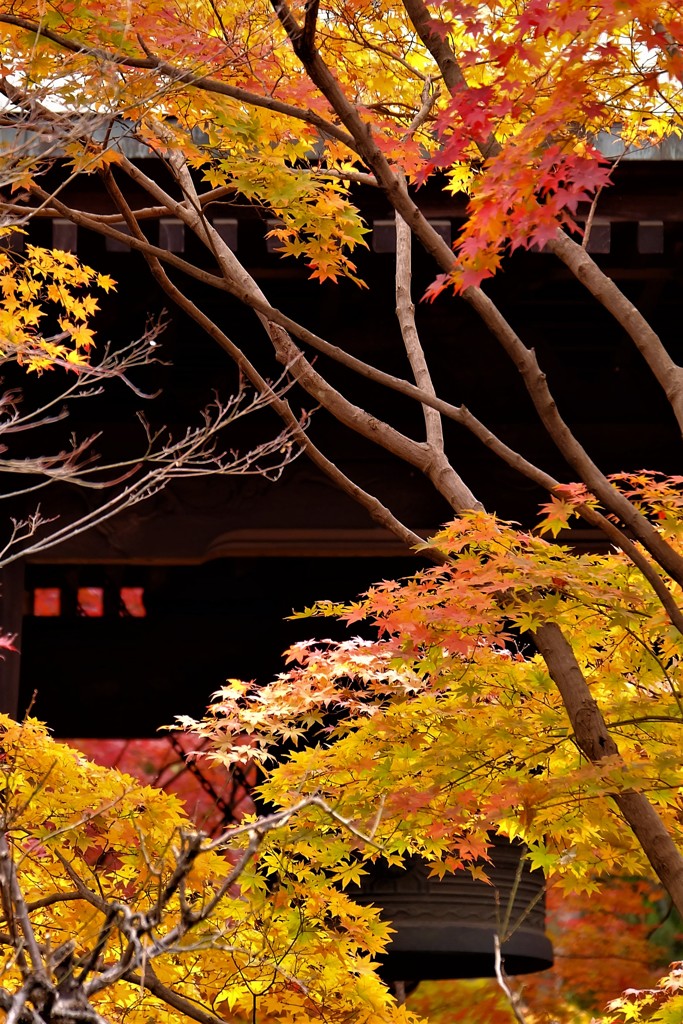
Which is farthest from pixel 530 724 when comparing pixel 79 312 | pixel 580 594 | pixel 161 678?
pixel 161 678

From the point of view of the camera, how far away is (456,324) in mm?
7316

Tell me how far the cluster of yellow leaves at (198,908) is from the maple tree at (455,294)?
0.28 meters

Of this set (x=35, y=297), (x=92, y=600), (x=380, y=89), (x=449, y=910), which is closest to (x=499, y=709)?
(x=380, y=89)

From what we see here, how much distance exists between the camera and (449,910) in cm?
752

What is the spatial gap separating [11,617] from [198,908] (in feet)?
8.93

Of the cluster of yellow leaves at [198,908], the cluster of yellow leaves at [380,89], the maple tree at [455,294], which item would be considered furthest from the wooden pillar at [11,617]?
the cluster of yellow leaves at [380,89]

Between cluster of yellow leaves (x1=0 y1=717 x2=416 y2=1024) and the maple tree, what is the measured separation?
11.1 inches

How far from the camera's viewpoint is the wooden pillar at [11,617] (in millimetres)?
6902

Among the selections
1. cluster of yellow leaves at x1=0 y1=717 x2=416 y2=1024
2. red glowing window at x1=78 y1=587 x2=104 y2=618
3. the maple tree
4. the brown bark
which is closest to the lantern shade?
cluster of yellow leaves at x1=0 y1=717 x2=416 y2=1024

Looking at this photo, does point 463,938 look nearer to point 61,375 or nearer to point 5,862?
point 61,375

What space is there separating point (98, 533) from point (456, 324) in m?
2.58

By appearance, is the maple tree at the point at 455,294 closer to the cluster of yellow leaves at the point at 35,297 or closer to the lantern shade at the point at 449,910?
the cluster of yellow leaves at the point at 35,297

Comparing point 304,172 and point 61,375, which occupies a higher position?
point 304,172

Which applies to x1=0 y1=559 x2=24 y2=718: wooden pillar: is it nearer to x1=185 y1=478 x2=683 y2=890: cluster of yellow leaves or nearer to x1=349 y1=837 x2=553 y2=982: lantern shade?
x1=185 y1=478 x2=683 y2=890: cluster of yellow leaves
